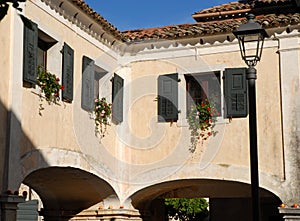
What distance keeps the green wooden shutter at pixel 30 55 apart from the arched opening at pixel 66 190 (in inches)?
95.8

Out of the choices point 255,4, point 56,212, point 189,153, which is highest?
point 255,4

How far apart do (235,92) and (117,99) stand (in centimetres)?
277

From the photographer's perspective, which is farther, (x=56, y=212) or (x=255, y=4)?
(x=255, y=4)

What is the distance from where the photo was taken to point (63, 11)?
11.6 meters

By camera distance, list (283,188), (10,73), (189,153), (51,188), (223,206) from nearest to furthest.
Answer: (10,73) → (283,188) → (189,153) → (51,188) → (223,206)

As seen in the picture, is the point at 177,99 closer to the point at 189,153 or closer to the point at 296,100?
the point at 189,153

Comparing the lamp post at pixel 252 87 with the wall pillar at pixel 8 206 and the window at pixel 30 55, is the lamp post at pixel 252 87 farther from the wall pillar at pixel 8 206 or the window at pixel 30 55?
the wall pillar at pixel 8 206

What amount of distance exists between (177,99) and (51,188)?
3.84 metres

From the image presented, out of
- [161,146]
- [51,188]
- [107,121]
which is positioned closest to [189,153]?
[161,146]

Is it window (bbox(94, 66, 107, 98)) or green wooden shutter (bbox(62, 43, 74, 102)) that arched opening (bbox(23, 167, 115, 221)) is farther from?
window (bbox(94, 66, 107, 98))

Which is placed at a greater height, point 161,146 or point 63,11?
point 63,11

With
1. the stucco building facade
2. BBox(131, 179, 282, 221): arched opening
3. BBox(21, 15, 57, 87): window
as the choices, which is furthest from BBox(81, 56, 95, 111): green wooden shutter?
BBox(131, 179, 282, 221): arched opening

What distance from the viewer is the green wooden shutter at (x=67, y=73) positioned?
11.3m

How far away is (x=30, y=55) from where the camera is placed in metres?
10.1
